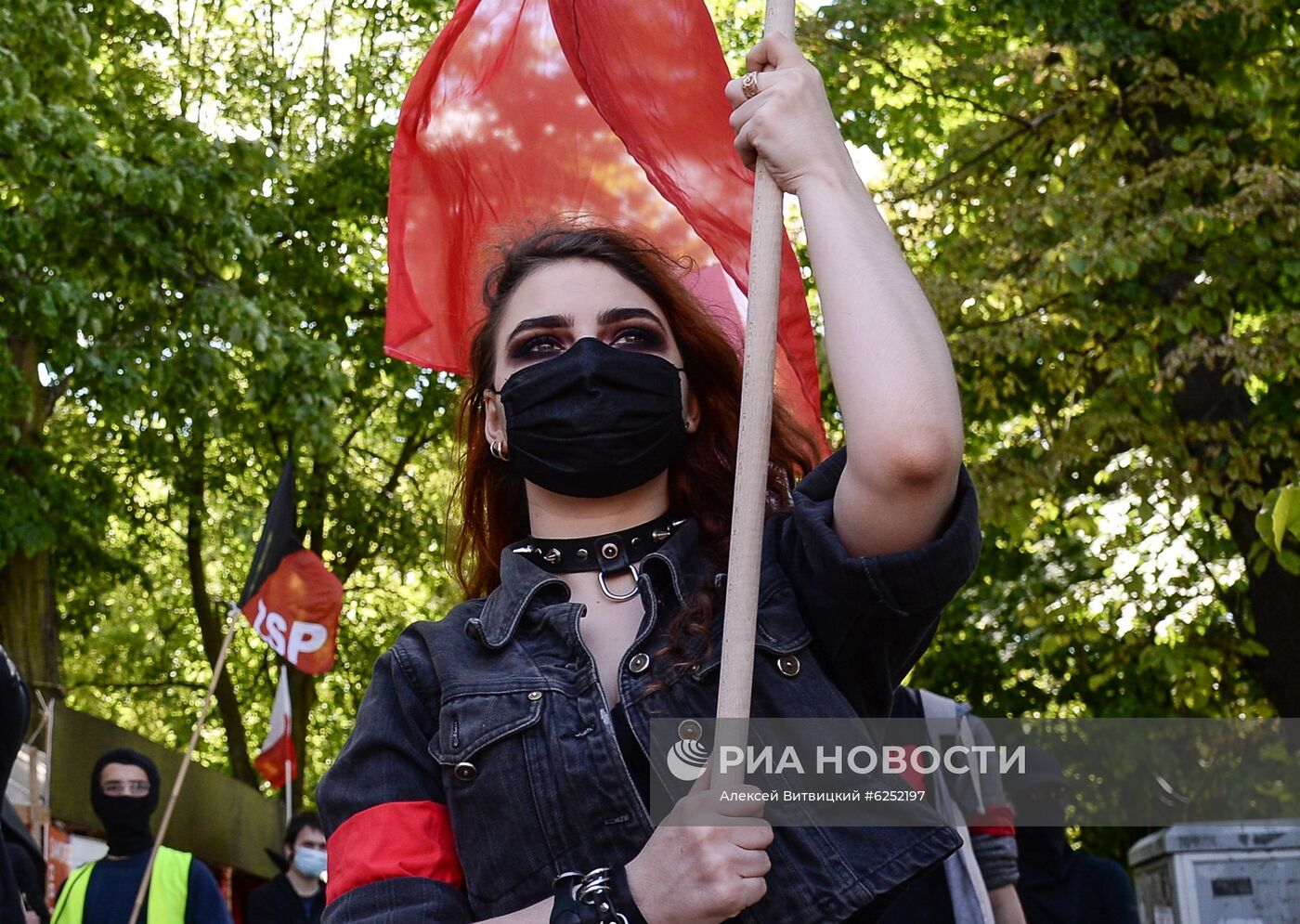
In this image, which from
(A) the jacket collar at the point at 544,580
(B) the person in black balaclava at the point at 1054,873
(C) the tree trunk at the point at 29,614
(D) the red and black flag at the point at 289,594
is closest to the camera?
(A) the jacket collar at the point at 544,580

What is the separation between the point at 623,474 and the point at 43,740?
35.5 ft

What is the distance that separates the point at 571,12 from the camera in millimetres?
3035

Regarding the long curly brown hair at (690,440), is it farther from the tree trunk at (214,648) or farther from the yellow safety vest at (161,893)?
the tree trunk at (214,648)

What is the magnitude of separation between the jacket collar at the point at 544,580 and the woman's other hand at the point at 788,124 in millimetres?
548

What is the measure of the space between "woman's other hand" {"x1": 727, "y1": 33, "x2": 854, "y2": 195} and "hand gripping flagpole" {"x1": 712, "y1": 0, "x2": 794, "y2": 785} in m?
0.08

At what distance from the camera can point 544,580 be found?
2.49 metres

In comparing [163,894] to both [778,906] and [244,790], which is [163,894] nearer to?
[778,906]

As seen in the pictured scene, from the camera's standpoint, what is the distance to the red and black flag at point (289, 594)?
34.0 ft

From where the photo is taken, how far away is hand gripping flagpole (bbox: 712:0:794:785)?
2.09m

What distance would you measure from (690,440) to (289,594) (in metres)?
8.57

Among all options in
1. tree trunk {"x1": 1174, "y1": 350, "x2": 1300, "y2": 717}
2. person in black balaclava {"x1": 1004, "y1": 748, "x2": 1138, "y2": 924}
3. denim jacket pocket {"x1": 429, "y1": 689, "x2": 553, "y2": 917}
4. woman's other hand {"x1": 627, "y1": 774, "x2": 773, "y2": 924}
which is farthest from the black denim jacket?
tree trunk {"x1": 1174, "y1": 350, "x2": 1300, "y2": 717}

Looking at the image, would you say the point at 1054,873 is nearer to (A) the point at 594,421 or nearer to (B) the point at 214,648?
(A) the point at 594,421

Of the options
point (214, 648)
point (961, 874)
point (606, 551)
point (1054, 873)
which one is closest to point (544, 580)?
point (606, 551)

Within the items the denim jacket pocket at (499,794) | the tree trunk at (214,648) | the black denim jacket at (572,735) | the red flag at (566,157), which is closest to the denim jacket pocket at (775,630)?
the black denim jacket at (572,735)
